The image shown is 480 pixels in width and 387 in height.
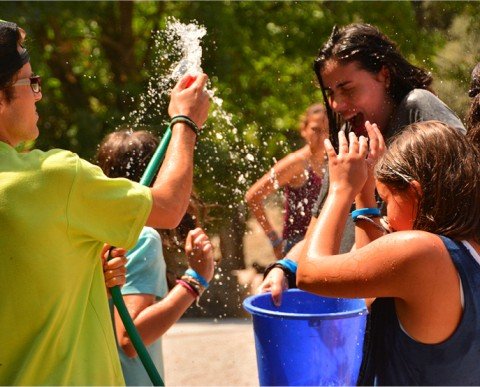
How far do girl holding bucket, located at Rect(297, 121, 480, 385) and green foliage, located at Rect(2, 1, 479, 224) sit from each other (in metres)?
4.52

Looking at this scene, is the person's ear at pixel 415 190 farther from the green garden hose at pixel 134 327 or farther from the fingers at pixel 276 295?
the fingers at pixel 276 295

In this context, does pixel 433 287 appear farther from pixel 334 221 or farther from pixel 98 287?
pixel 98 287

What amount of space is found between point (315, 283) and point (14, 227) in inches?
28.5

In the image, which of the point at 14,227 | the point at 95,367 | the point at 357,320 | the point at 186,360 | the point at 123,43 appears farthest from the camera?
the point at 123,43

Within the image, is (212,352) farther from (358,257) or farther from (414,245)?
(414,245)

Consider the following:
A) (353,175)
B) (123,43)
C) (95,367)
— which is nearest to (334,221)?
(353,175)

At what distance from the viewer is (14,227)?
171cm

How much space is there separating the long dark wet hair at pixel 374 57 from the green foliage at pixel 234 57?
11.4 ft

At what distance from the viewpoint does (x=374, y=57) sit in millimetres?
2990

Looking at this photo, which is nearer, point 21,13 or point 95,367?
point 95,367

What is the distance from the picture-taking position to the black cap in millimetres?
1863

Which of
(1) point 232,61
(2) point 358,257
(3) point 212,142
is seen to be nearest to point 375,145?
(2) point 358,257

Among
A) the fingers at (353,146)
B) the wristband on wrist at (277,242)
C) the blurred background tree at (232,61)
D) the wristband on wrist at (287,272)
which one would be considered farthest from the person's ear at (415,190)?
the blurred background tree at (232,61)

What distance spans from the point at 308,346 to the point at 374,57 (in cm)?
119
